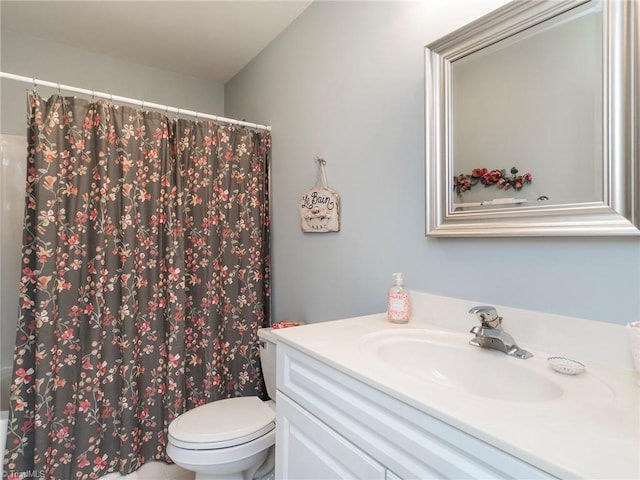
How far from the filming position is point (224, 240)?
1981 mm

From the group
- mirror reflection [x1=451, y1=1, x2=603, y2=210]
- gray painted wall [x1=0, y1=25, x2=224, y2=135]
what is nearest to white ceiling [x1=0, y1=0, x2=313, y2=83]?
gray painted wall [x1=0, y1=25, x2=224, y2=135]

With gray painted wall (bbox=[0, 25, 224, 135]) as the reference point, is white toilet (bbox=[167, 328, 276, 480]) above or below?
below

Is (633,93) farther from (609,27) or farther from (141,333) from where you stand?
(141,333)

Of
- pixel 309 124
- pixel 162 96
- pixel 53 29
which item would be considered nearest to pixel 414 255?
pixel 309 124

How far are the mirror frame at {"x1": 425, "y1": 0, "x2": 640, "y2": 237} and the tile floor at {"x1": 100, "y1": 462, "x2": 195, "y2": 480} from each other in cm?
174

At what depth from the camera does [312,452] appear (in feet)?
3.03

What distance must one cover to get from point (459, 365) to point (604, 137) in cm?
70

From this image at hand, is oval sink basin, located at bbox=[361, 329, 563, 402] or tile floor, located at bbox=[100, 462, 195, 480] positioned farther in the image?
tile floor, located at bbox=[100, 462, 195, 480]

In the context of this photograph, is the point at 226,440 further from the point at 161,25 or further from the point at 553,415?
the point at 161,25

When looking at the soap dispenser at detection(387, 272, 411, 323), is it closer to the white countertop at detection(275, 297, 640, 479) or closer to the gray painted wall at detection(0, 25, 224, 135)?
the white countertop at detection(275, 297, 640, 479)

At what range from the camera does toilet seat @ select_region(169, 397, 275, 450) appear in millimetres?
1339

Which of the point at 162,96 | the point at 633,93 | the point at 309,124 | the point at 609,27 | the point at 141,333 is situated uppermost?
the point at 162,96

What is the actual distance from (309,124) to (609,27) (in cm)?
129

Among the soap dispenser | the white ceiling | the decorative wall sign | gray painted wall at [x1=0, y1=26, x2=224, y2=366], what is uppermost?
the white ceiling
